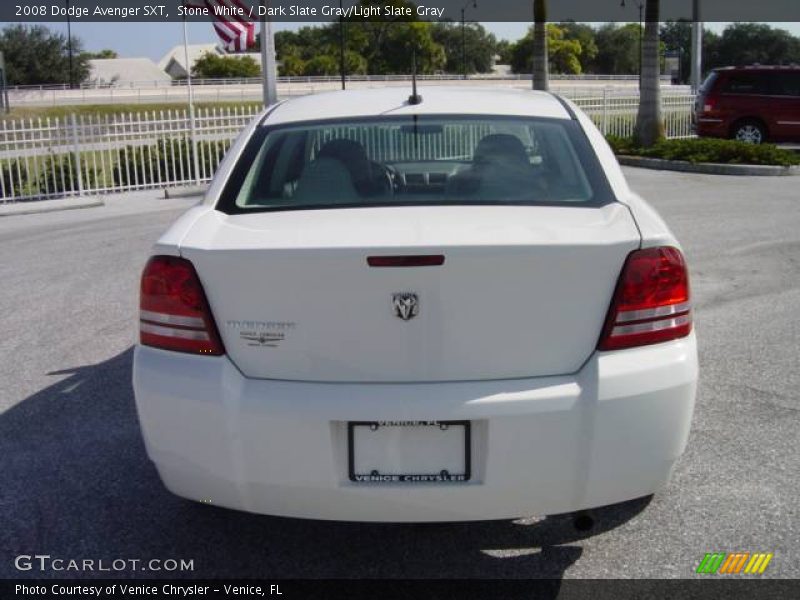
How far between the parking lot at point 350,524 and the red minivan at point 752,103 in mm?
14768

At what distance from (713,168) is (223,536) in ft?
50.6

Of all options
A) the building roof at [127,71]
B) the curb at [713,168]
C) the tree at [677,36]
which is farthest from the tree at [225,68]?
the curb at [713,168]

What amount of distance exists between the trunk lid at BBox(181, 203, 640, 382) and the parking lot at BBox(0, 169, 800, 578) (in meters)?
0.84

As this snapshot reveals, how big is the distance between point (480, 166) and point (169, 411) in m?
1.57

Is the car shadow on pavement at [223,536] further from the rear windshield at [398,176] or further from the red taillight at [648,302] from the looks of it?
the rear windshield at [398,176]

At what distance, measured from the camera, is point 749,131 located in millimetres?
21469

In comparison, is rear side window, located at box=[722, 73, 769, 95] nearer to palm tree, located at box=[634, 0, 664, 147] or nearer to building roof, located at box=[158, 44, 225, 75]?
palm tree, located at box=[634, 0, 664, 147]

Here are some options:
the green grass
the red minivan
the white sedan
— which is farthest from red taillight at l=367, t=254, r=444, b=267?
the green grass

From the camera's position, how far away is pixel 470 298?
291 cm

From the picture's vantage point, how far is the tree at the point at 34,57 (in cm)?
7762

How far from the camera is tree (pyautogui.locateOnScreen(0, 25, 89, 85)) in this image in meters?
77.6

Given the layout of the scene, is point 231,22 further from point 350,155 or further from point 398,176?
point 350,155

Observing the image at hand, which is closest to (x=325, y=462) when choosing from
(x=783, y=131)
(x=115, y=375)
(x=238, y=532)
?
(x=238, y=532)

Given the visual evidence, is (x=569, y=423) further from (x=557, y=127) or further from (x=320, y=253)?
(x=557, y=127)
